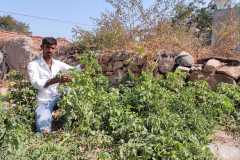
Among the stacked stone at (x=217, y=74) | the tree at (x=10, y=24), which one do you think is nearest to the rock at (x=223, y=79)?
the stacked stone at (x=217, y=74)

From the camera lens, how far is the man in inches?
175

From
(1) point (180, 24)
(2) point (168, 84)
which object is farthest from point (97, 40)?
(2) point (168, 84)

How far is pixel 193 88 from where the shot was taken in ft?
16.8

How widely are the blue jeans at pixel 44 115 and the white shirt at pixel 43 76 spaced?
2.1 inches

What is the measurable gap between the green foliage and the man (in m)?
0.15

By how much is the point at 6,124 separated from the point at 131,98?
1.40 meters

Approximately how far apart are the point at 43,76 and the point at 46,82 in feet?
0.60

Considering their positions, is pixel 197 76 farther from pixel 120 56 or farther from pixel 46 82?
pixel 46 82

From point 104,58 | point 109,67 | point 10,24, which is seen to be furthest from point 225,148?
point 10,24

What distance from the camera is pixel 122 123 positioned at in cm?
383

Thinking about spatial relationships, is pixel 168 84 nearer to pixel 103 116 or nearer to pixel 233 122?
pixel 233 122

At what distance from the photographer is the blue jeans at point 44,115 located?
174 inches

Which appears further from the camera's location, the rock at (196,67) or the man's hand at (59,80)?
the rock at (196,67)

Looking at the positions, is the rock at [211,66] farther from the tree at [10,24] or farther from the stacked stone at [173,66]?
the tree at [10,24]
